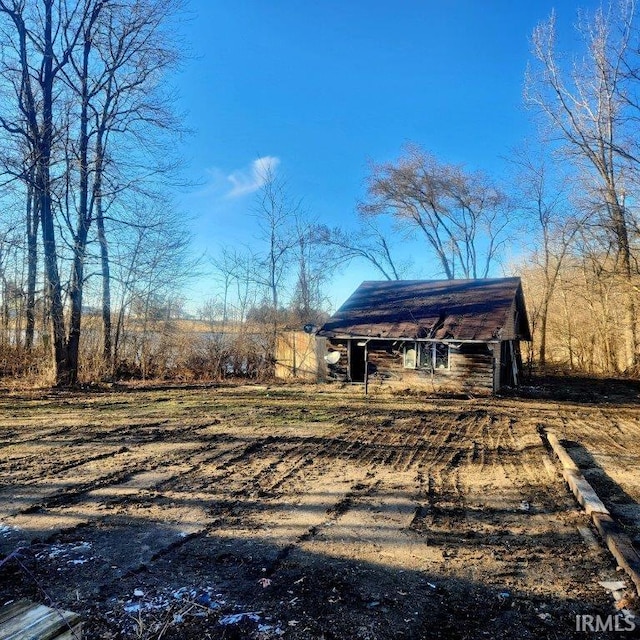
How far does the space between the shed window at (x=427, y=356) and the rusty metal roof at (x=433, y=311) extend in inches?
23.1

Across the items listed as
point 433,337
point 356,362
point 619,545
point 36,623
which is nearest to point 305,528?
point 36,623

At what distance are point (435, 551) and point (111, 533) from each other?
294 centimetres

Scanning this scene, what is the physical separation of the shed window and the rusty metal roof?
1.93 feet

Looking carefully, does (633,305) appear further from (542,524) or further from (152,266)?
(152,266)

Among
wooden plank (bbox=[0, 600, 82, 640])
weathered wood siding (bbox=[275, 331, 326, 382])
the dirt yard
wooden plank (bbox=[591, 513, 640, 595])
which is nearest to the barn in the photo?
weathered wood siding (bbox=[275, 331, 326, 382])

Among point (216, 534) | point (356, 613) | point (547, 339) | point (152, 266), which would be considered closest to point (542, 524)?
point (356, 613)

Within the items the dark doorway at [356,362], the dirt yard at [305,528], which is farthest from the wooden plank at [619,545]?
the dark doorway at [356,362]

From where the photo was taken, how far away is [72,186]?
1441 cm

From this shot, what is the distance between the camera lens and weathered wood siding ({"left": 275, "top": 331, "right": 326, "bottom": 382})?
1852 centimetres

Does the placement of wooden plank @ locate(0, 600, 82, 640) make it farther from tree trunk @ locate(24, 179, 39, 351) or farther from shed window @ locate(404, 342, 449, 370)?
tree trunk @ locate(24, 179, 39, 351)

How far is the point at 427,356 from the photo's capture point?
15352mm

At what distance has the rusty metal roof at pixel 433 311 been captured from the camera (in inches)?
581

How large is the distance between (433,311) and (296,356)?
6.11m

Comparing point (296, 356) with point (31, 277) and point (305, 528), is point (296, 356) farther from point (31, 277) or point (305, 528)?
point (305, 528)
